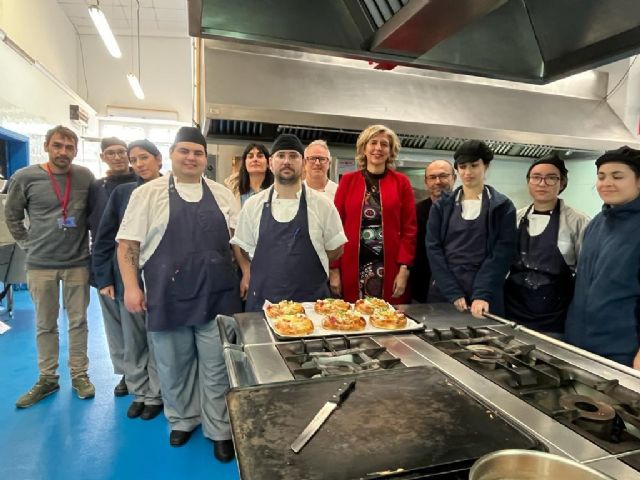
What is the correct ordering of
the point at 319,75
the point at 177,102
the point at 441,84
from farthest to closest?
the point at 177,102, the point at 441,84, the point at 319,75

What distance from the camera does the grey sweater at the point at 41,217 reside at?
258 centimetres

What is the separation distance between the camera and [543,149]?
3.84 m

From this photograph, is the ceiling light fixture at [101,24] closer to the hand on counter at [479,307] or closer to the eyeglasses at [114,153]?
the eyeglasses at [114,153]

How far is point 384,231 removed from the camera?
7.53ft

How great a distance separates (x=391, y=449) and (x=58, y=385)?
285 centimetres

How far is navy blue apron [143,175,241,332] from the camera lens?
1881 millimetres

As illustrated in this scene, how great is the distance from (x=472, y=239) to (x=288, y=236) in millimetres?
828

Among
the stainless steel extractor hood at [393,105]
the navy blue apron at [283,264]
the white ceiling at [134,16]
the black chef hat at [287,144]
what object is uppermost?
the white ceiling at [134,16]

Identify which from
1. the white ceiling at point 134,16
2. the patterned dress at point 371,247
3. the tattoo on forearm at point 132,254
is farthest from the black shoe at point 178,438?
the white ceiling at point 134,16

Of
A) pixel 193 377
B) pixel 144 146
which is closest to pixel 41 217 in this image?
pixel 144 146

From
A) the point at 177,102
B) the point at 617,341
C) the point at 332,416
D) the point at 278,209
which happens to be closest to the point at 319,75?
the point at 278,209

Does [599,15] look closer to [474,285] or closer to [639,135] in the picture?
[474,285]

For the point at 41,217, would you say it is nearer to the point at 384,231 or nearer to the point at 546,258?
the point at 384,231

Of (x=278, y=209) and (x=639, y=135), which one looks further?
(x=639, y=135)
